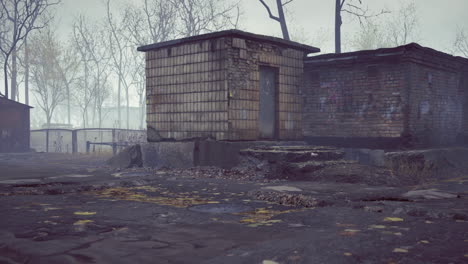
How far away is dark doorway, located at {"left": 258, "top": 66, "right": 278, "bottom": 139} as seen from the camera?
13.6 metres

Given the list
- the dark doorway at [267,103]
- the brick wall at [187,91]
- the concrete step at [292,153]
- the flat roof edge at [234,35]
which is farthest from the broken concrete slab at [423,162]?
the brick wall at [187,91]

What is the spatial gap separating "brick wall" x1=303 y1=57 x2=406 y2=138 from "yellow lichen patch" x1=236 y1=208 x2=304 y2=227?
9.38 metres

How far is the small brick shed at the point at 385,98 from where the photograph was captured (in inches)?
562

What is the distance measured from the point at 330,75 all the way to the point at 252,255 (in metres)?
12.9

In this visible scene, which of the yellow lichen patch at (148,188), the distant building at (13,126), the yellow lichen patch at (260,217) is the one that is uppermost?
the distant building at (13,126)

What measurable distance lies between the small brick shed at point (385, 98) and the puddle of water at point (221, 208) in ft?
30.1

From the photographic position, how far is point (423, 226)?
5035mm

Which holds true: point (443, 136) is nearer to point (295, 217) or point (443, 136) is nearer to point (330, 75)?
point (330, 75)

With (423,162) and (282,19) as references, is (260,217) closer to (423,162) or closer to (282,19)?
(423,162)

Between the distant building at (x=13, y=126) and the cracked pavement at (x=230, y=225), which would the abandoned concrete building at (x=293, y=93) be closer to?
the cracked pavement at (x=230, y=225)

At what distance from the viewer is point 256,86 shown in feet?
43.6

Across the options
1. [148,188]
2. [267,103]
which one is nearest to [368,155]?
[267,103]

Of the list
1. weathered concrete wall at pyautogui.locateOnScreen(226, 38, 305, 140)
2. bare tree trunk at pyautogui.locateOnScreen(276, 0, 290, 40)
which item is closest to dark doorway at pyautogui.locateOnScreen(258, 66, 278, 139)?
weathered concrete wall at pyautogui.locateOnScreen(226, 38, 305, 140)

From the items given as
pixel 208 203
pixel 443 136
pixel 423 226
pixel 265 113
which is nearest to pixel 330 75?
pixel 265 113
